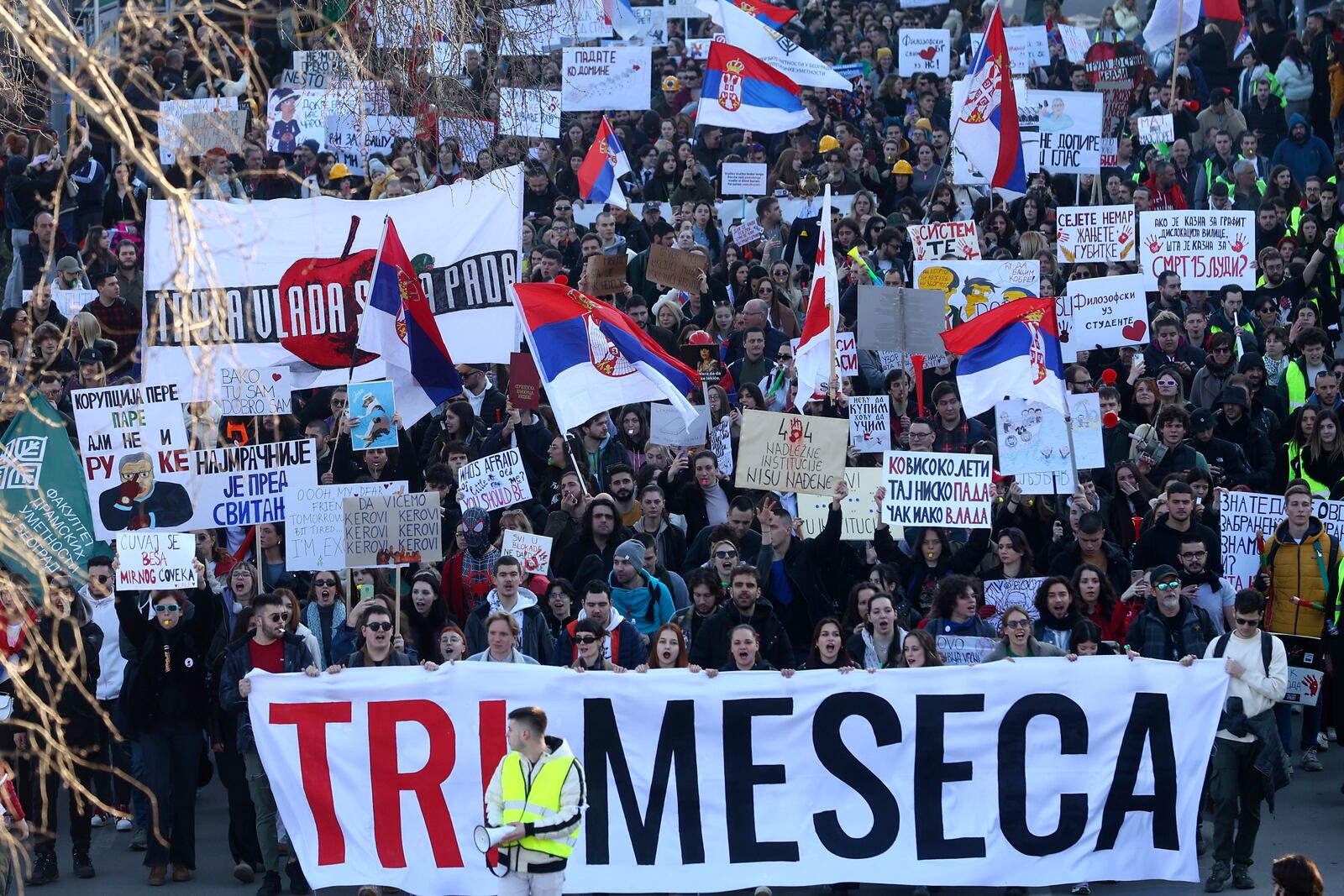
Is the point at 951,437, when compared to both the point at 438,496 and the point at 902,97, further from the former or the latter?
the point at 902,97

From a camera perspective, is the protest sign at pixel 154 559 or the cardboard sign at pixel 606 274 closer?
the protest sign at pixel 154 559

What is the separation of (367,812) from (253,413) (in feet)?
11.3

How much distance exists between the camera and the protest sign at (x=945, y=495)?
1177 cm

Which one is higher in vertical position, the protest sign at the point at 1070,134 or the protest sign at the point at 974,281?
the protest sign at the point at 1070,134

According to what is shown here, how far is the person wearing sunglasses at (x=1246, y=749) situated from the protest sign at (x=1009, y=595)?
4.65 ft

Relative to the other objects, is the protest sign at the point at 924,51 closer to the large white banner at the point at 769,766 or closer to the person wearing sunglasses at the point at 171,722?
the large white banner at the point at 769,766

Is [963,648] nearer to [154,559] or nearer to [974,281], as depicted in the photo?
[154,559]

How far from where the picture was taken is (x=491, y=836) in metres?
8.37

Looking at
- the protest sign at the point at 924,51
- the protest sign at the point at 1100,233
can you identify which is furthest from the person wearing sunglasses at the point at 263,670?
the protest sign at the point at 924,51

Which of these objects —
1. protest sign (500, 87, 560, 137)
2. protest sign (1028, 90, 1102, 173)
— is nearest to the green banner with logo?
protest sign (500, 87, 560, 137)

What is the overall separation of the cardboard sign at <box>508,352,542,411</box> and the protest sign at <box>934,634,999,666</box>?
4071 millimetres

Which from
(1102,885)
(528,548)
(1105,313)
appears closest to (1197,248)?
(1105,313)

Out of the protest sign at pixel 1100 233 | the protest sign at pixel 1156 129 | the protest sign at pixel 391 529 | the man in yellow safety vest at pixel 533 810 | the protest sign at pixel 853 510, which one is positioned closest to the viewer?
the man in yellow safety vest at pixel 533 810

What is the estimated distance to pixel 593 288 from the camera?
15773mm
